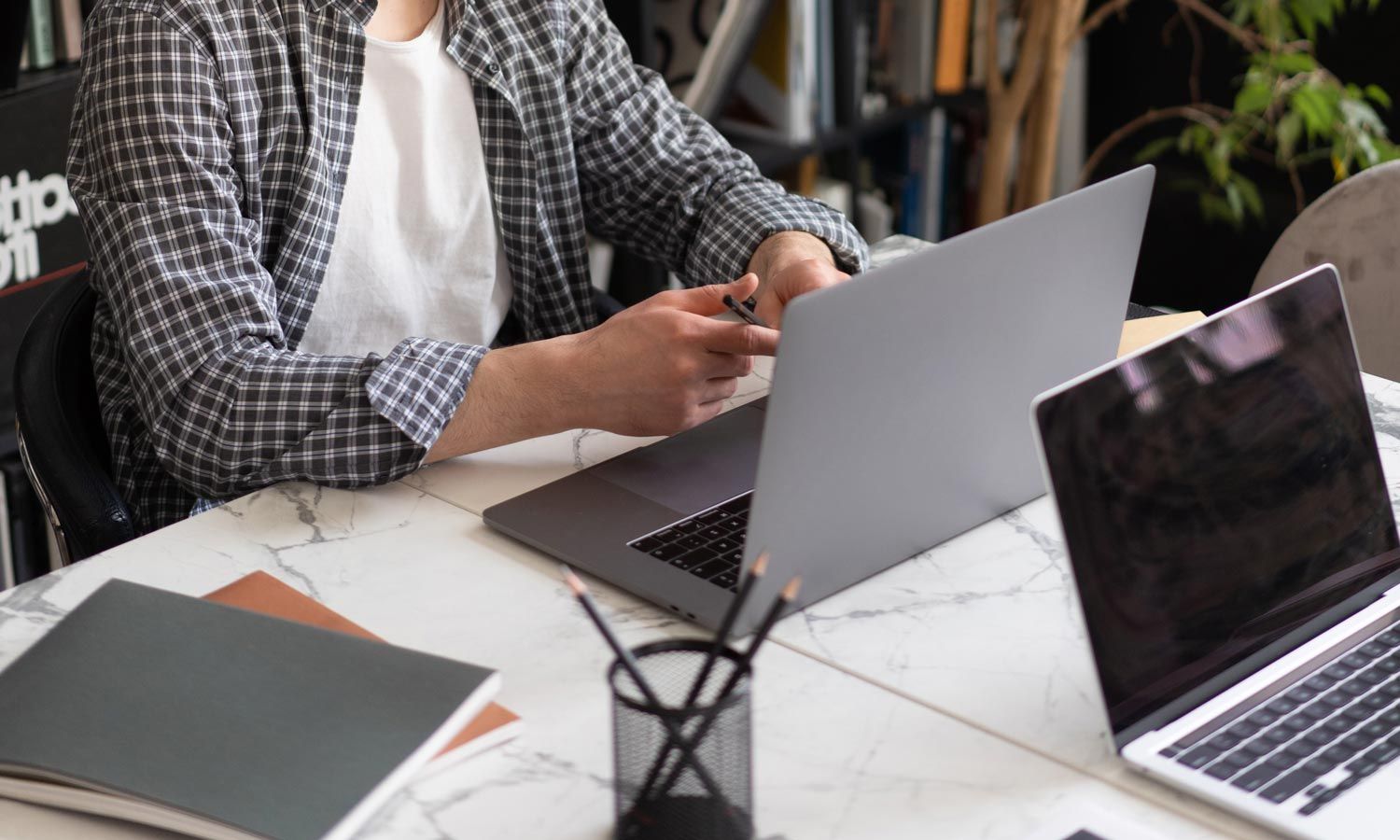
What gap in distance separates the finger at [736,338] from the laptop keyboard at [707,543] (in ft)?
0.38

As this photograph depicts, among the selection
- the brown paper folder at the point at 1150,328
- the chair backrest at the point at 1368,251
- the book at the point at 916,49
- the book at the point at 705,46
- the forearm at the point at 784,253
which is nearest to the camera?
the brown paper folder at the point at 1150,328

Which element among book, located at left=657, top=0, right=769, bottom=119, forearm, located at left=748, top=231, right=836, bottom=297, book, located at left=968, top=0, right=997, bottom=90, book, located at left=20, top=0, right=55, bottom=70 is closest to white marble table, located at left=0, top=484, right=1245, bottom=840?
forearm, located at left=748, top=231, right=836, bottom=297

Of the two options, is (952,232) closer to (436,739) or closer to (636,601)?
(636,601)

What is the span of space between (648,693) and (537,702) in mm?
190

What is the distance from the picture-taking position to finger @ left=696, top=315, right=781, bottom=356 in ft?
3.63

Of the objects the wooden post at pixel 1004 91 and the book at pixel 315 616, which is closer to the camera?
the book at pixel 315 616

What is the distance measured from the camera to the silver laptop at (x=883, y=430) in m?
0.87

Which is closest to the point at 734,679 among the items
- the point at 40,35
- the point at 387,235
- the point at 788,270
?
the point at 788,270

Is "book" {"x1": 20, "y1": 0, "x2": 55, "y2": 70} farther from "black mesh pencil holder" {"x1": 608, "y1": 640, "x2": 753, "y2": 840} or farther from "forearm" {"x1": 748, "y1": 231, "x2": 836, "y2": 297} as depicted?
"black mesh pencil holder" {"x1": 608, "y1": 640, "x2": 753, "y2": 840}

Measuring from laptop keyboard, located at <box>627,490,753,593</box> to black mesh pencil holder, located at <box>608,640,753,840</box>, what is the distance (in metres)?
Result: 0.25

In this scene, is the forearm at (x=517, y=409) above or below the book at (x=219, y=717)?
above

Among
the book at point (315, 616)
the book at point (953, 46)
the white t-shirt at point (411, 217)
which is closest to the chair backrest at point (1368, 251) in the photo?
the white t-shirt at point (411, 217)

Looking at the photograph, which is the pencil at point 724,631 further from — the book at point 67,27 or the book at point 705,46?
the book at point 705,46

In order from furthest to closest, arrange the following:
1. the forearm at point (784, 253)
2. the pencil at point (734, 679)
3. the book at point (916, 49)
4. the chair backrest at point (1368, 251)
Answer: the book at point (916, 49) → the chair backrest at point (1368, 251) → the forearm at point (784, 253) → the pencil at point (734, 679)
